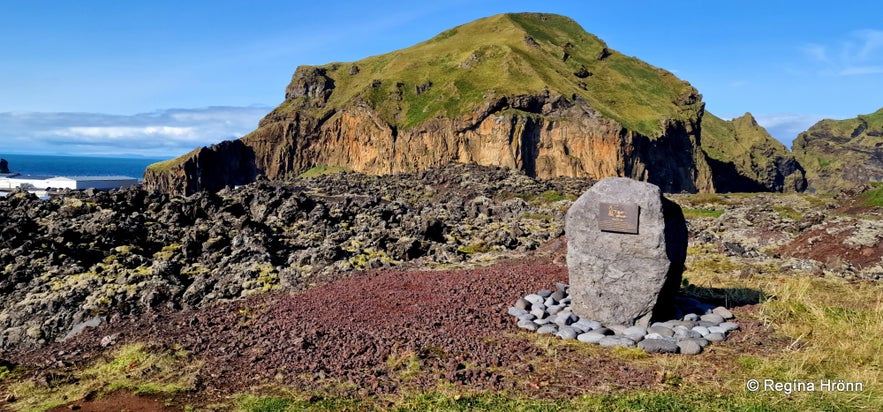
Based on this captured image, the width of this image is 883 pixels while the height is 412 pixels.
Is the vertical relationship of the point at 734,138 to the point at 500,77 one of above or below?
below

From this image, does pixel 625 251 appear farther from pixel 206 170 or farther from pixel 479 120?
pixel 206 170

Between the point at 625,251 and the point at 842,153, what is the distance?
21017cm

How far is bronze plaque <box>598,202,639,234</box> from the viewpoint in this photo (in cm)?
1320

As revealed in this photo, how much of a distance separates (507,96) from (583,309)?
91.9 m

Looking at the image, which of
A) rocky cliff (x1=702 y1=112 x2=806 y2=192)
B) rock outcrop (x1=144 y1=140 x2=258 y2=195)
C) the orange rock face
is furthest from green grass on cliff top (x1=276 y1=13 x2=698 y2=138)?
rocky cliff (x1=702 y1=112 x2=806 y2=192)

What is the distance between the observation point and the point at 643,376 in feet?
34.2

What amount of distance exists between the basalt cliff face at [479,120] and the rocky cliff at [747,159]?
62.2ft

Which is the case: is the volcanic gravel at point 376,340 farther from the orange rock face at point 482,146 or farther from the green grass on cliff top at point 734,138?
the green grass on cliff top at point 734,138

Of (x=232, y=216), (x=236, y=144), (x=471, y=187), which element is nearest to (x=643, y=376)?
(x=232, y=216)

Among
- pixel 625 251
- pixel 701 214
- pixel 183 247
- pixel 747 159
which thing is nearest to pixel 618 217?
pixel 625 251

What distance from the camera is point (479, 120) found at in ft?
336

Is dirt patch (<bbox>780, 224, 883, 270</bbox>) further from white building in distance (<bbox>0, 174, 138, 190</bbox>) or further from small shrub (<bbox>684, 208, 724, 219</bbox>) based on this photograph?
white building in distance (<bbox>0, 174, 138, 190</bbox>)

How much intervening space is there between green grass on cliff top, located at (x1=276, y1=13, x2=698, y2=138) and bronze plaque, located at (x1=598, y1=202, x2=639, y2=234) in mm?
92392

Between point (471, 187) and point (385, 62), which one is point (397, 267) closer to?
point (471, 187)
